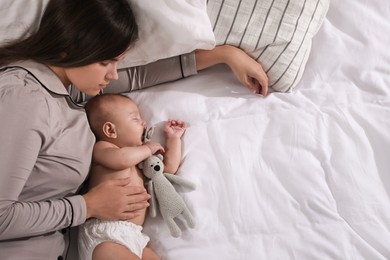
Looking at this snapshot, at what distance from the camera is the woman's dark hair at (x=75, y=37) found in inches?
40.2

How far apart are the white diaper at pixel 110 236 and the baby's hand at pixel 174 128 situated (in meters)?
0.26

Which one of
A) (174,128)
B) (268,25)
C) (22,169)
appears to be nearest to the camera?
(22,169)

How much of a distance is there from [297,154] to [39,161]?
62 cm

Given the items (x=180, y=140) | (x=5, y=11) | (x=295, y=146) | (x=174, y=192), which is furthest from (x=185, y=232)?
(x=5, y=11)

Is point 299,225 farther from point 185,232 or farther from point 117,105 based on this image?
point 117,105

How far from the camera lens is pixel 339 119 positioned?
4.09 ft

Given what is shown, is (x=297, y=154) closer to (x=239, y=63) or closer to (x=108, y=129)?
(x=239, y=63)

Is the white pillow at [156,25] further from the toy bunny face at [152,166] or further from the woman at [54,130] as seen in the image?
the toy bunny face at [152,166]

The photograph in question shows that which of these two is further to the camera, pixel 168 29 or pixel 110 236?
pixel 168 29

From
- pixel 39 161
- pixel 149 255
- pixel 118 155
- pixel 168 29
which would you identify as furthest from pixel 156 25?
pixel 149 255

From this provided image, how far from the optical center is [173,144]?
1220 millimetres

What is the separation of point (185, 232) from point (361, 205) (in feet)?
1.37

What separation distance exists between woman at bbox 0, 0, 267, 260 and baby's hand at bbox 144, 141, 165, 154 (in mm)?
117

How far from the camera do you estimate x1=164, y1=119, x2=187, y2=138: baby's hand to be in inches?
48.8
